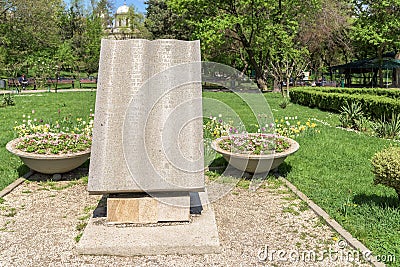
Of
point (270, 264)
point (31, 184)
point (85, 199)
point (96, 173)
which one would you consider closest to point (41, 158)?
point (31, 184)

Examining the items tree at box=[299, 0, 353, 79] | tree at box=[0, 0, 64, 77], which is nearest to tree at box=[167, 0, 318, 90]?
tree at box=[299, 0, 353, 79]

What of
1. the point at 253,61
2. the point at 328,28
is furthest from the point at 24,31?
the point at 328,28

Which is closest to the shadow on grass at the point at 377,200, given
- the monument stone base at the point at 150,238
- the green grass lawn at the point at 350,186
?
the green grass lawn at the point at 350,186

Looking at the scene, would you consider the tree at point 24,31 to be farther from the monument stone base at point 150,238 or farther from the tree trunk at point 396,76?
the monument stone base at point 150,238

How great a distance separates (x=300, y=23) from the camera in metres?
30.2

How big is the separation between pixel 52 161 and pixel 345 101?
12141 millimetres

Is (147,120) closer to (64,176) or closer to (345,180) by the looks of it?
(64,176)

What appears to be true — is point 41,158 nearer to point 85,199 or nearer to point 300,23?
point 85,199

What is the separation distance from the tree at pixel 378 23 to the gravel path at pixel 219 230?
27590 millimetres

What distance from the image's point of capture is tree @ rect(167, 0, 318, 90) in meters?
24.8

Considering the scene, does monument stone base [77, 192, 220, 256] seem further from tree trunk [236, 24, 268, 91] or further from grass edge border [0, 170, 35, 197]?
tree trunk [236, 24, 268, 91]

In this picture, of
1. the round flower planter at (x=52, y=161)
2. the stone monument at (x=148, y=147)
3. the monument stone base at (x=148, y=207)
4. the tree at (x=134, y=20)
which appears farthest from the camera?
the tree at (x=134, y=20)

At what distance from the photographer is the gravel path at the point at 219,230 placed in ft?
12.9

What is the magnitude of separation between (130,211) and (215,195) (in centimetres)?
172
